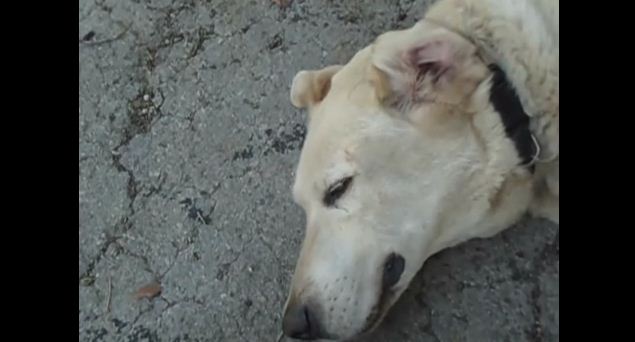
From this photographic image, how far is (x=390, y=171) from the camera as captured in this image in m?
3.04

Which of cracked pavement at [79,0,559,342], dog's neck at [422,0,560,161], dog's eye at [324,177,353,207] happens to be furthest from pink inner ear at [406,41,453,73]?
cracked pavement at [79,0,559,342]

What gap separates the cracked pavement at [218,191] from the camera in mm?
3590

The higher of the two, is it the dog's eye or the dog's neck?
the dog's neck

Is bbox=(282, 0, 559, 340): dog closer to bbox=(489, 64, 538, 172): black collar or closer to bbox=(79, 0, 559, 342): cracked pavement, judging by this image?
bbox=(489, 64, 538, 172): black collar

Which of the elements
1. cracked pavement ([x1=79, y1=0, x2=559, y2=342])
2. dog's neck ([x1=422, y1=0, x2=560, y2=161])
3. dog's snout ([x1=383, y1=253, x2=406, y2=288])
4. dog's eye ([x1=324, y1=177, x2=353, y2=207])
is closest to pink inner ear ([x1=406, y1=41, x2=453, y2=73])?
dog's neck ([x1=422, y1=0, x2=560, y2=161])

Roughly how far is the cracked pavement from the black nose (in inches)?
14.6

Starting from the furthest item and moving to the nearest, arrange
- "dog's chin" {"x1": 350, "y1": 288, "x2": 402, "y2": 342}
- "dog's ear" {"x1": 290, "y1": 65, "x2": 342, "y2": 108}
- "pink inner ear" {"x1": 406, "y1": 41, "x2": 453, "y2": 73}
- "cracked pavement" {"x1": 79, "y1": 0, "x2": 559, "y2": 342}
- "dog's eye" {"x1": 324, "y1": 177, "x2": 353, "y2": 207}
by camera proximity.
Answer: "cracked pavement" {"x1": 79, "y1": 0, "x2": 559, "y2": 342} → "dog's ear" {"x1": 290, "y1": 65, "x2": 342, "y2": 108} → "dog's chin" {"x1": 350, "y1": 288, "x2": 402, "y2": 342} → "dog's eye" {"x1": 324, "y1": 177, "x2": 353, "y2": 207} → "pink inner ear" {"x1": 406, "y1": 41, "x2": 453, "y2": 73}

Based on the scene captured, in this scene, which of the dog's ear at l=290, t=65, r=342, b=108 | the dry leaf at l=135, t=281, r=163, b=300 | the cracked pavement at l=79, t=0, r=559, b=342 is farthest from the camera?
the dry leaf at l=135, t=281, r=163, b=300

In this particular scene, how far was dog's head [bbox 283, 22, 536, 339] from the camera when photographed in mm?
2994

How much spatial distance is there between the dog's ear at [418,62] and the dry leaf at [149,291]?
1.23 meters

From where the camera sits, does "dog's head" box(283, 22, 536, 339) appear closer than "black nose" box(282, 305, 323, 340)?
Yes

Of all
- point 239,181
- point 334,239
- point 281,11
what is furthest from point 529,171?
point 281,11

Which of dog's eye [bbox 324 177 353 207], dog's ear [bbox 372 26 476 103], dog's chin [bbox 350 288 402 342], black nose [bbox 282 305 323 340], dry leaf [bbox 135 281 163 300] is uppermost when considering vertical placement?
dog's ear [bbox 372 26 476 103]

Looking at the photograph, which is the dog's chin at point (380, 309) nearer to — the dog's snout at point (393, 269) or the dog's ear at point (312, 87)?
the dog's snout at point (393, 269)
